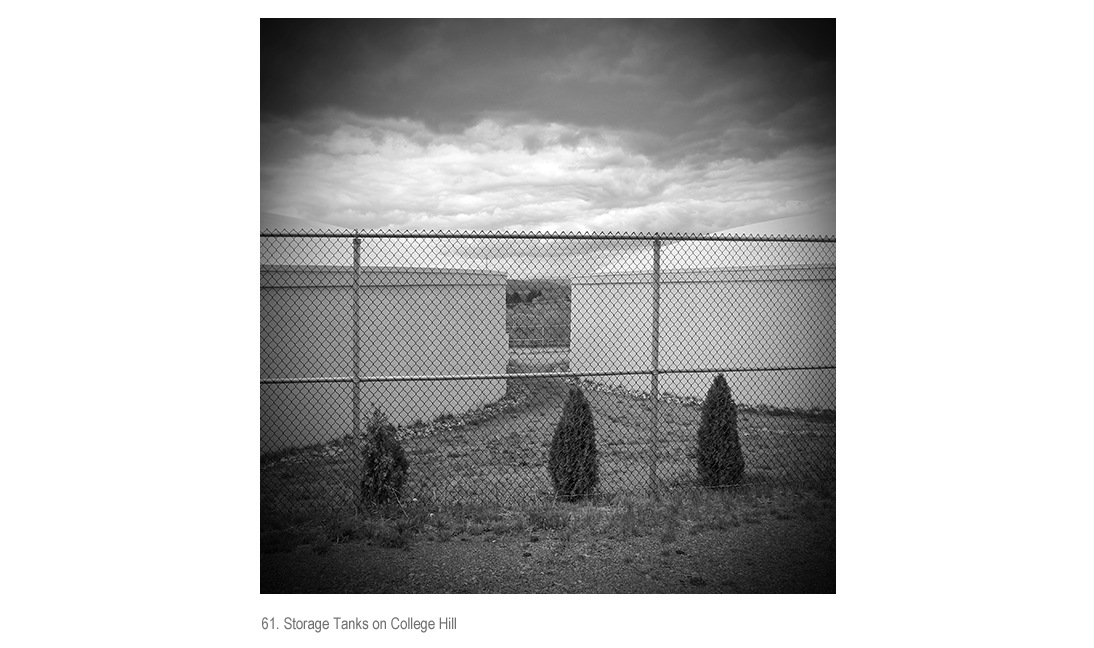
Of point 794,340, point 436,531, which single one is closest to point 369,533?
point 436,531

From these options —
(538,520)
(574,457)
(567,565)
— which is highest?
(574,457)

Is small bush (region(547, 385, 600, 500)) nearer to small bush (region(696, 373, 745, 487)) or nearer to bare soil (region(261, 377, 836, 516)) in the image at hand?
bare soil (region(261, 377, 836, 516))

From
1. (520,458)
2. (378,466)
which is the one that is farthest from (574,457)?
(520,458)

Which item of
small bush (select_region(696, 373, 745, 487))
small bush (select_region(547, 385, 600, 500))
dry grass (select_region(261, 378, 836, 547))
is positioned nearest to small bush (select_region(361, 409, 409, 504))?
dry grass (select_region(261, 378, 836, 547))

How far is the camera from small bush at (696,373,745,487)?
535 centimetres

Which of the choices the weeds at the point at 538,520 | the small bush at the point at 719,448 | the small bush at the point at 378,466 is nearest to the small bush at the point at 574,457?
the weeds at the point at 538,520

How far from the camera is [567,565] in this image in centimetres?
392

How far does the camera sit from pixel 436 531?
14.3 feet

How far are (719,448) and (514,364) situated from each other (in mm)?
7214

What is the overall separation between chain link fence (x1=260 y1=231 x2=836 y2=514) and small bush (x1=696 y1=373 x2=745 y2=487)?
24cm

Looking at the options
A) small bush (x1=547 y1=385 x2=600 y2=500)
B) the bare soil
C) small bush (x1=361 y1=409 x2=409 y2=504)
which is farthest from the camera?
Answer: the bare soil

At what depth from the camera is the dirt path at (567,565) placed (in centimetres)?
370

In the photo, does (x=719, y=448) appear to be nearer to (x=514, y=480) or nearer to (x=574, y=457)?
(x=574, y=457)

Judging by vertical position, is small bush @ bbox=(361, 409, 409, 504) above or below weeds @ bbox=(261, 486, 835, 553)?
above
